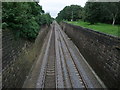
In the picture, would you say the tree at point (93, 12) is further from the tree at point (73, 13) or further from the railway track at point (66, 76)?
the tree at point (73, 13)

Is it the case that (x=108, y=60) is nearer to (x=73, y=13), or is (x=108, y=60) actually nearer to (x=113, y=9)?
(x=113, y=9)

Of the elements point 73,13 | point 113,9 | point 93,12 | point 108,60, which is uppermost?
point 73,13

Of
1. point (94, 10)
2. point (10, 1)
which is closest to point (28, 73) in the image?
point (10, 1)

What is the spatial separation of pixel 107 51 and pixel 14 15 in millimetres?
6414

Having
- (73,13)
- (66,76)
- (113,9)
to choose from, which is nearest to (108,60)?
(66,76)

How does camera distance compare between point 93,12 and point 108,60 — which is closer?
point 108,60

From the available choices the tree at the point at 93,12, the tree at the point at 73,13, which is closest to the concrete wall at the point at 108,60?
the tree at the point at 93,12

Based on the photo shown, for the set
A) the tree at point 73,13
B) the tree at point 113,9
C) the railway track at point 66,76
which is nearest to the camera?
the railway track at point 66,76

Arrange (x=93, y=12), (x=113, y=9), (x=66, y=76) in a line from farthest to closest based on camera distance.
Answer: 1. (x=93, y=12)
2. (x=113, y=9)
3. (x=66, y=76)

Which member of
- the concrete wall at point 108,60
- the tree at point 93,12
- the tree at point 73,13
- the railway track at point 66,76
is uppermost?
the tree at point 73,13

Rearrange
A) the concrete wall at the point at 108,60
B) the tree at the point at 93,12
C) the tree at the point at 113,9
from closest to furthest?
1. the concrete wall at the point at 108,60
2. the tree at the point at 113,9
3. the tree at the point at 93,12

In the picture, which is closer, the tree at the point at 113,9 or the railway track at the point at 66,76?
the railway track at the point at 66,76

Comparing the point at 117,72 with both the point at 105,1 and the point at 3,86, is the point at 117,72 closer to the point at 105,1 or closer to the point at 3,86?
the point at 3,86

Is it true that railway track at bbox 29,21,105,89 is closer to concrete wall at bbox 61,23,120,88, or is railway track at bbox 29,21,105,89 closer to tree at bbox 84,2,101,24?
concrete wall at bbox 61,23,120,88
